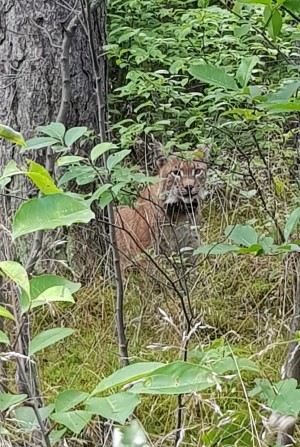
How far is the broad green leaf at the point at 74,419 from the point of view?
3.73ft

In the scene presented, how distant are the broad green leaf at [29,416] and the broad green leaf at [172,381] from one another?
425 mm

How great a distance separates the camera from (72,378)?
8.89 ft

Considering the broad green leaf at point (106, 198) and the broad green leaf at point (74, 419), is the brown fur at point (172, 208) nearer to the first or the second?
the broad green leaf at point (106, 198)

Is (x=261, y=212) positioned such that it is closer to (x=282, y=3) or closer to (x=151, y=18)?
(x=282, y=3)

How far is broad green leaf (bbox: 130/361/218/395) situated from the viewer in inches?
37.3

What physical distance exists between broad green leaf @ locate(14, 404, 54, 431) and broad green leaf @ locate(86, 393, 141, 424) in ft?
0.95

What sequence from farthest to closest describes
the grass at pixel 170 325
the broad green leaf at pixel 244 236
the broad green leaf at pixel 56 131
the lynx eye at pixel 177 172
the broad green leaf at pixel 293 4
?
the lynx eye at pixel 177 172 → the grass at pixel 170 325 → the broad green leaf at pixel 56 131 → the broad green leaf at pixel 244 236 → the broad green leaf at pixel 293 4

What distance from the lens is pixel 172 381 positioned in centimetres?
96

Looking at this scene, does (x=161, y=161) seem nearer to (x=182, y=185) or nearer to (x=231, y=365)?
(x=182, y=185)

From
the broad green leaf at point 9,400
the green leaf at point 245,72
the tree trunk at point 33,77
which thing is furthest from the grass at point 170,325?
the broad green leaf at point 9,400

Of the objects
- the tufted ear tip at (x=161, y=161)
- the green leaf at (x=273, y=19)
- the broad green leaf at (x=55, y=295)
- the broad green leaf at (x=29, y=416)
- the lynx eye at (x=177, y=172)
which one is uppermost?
the green leaf at (x=273, y=19)

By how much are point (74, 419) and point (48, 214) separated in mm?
343

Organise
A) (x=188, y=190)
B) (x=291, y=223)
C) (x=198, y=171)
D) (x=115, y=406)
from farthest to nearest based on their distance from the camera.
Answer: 1. (x=198, y=171)
2. (x=188, y=190)
3. (x=291, y=223)
4. (x=115, y=406)

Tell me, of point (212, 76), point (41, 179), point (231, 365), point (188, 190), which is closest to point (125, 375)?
point (41, 179)
